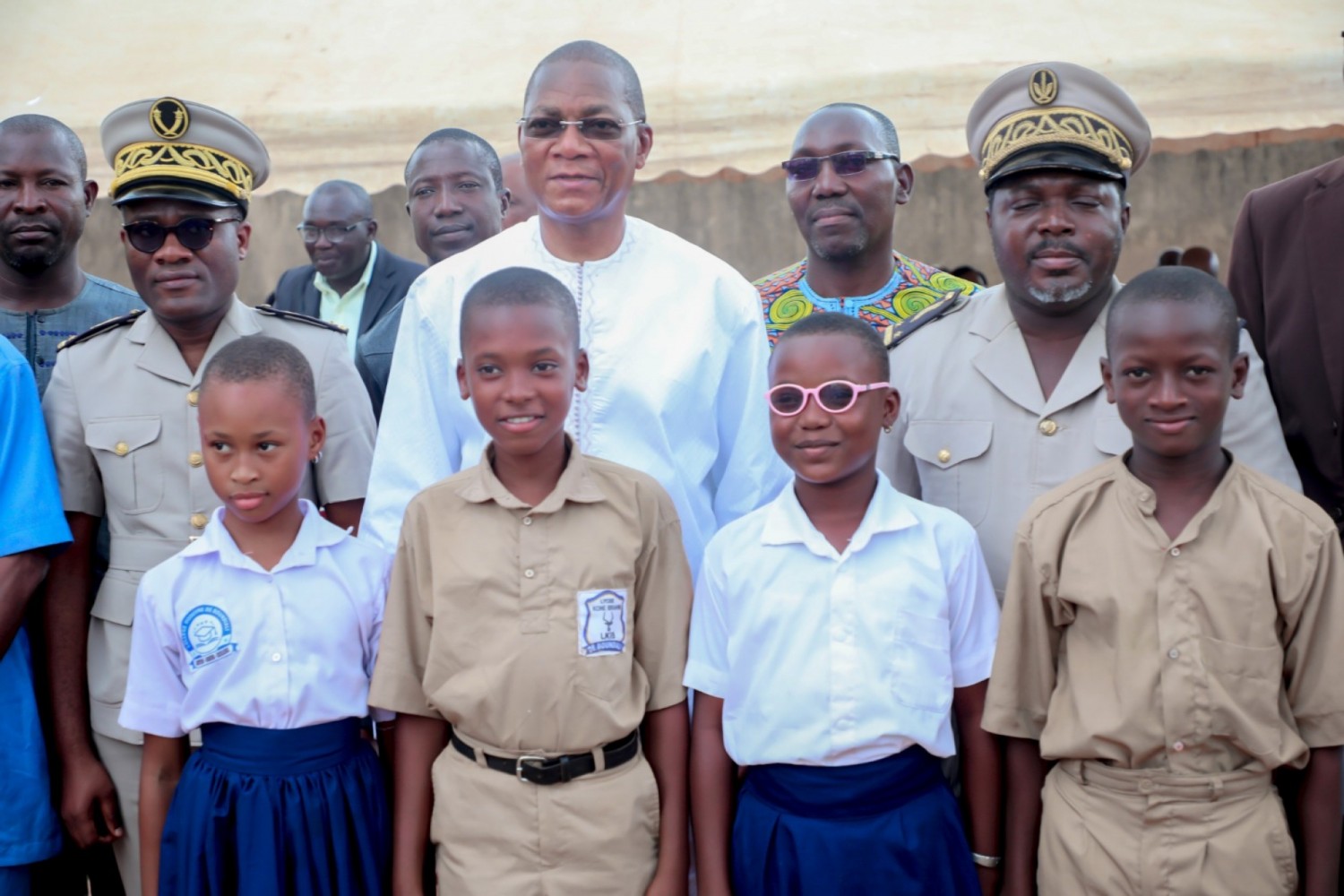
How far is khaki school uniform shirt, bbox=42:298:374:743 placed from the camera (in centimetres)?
280

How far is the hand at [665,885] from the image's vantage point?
2387 mm

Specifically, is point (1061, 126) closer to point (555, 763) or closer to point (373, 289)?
point (555, 763)

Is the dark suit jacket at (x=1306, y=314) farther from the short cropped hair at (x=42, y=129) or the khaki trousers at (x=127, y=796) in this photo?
the short cropped hair at (x=42, y=129)

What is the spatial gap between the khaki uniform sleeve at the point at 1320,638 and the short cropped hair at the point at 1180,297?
409mm

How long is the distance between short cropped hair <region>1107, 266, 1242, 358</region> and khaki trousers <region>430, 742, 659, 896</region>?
1298mm

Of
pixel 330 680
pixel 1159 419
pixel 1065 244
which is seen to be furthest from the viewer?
pixel 1065 244

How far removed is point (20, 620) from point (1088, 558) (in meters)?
2.26

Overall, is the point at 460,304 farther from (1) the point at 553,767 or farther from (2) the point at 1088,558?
(2) the point at 1088,558

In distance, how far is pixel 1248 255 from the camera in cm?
303

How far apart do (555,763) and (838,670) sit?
22.2 inches

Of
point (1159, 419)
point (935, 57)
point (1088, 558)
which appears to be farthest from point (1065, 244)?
point (935, 57)

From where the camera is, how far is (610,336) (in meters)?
2.81

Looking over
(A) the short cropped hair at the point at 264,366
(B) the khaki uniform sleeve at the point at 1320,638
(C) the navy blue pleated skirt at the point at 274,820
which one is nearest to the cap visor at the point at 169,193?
(A) the short cropped hair at the point at 264,366

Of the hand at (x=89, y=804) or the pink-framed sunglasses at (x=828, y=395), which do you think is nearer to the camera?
the pink-framed sunglasses at (x=828, y=395)
